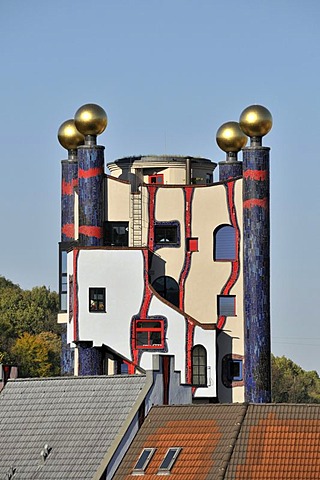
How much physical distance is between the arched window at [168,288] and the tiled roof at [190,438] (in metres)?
21.8

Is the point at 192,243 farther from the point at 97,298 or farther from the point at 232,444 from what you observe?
the point at 232,444

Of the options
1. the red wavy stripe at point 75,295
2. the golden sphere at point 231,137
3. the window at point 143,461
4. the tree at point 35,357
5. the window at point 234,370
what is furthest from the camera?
the tree at point 35,357

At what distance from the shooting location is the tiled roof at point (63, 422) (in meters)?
42.6

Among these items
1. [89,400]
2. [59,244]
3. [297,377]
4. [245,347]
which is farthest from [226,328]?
Result: [297,377]

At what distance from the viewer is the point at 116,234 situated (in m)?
65.1

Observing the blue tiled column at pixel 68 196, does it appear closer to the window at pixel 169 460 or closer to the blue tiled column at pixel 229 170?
the blue tiled column at pixel 229 170

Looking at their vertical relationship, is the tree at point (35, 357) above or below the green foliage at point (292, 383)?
above

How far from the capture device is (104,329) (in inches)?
2434

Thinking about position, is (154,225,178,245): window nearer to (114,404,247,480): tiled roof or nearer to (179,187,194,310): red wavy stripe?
(179,187,194,310): red wavy stripe

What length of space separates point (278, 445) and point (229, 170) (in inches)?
1122

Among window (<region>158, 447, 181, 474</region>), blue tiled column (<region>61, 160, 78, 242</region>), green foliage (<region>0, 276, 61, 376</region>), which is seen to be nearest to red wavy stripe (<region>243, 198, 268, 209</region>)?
blue tiled column (<region>61, 160, 78, 242</region>)

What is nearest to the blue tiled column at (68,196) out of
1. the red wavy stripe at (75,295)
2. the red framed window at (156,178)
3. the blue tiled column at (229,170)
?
the red framed window at (156,178)

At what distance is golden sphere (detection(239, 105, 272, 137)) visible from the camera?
6253 cm

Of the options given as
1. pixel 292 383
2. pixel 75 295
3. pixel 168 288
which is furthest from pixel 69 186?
pixel 292 383
